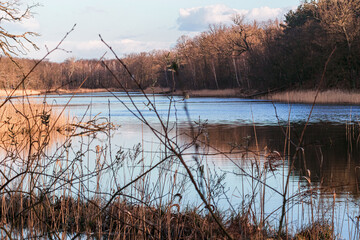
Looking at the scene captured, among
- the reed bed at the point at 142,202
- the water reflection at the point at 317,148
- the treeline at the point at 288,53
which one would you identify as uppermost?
the treeline at the point at 288,53

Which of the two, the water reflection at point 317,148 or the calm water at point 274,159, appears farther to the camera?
the water reflection at point 317,148

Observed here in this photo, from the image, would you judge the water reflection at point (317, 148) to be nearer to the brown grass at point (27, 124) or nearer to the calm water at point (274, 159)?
the calm water at point (274, 159)

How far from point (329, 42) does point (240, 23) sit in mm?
11975

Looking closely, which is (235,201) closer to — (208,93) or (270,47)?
(270,47)

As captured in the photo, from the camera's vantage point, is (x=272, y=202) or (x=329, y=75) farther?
(x=329, y=75)

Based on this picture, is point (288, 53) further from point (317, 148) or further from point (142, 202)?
point (142, 202)

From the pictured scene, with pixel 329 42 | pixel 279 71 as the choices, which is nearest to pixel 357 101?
pixel 329 42

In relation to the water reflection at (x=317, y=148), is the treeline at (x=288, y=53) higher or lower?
higher

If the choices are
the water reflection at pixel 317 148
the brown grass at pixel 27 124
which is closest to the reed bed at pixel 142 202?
the brown grass at pixel 27 124

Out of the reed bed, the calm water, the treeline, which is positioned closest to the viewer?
the reed bed

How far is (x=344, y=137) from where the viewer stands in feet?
42.0

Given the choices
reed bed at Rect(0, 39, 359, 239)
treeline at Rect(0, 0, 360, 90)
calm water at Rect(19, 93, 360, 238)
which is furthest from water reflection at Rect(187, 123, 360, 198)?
treeline at Rect(0, 0, 360, 90)

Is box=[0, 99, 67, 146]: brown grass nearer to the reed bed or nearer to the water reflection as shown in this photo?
the reed bed

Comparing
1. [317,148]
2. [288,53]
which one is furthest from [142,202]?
[288,53]
